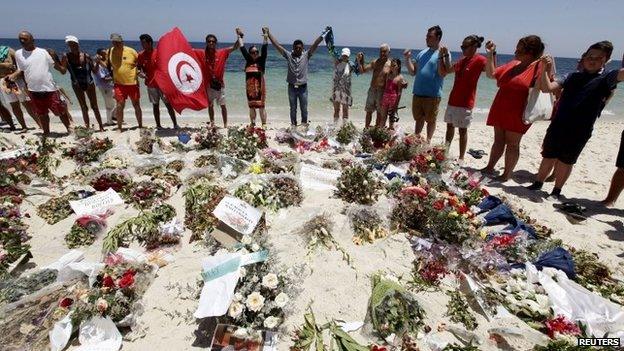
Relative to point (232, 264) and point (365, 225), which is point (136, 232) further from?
point (365, 225)

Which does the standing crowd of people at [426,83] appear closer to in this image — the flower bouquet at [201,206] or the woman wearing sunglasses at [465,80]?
the woman wearing sunglasses at [465,80]

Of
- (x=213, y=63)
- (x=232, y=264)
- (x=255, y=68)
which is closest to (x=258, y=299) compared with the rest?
(x=232, y=264)

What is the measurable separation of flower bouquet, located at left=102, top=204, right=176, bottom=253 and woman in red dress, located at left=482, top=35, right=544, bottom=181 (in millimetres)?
5713

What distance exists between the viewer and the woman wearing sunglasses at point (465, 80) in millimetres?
6090

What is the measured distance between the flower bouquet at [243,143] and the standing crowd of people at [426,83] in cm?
173

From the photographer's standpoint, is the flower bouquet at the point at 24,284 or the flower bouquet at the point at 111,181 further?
the flower bouquet at the point at 111,181

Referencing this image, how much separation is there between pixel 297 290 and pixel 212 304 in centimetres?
88

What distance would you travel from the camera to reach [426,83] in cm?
679

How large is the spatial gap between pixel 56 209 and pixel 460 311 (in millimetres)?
5454

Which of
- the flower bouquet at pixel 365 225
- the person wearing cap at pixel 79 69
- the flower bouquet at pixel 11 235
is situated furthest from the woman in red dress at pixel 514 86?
the person wearing cap at pixel 79 69

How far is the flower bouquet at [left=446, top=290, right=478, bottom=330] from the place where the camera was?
3260 millimetres

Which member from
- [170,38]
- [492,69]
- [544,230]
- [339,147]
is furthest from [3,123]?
[544,230]

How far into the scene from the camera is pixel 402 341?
3057 mm

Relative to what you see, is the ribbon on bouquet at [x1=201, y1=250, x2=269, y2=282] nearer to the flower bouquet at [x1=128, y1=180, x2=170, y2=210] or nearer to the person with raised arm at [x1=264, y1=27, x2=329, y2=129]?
the flower bouquet at [x1=128, y1=180, x2=170, y2=210]
